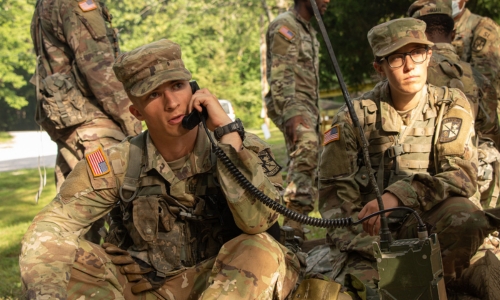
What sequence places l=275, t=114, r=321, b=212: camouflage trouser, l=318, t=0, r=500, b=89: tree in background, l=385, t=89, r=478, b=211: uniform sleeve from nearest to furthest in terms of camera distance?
1. l=385, t=89, r=478, b=211: uniform sleeve
2. l=275, t=114, r=321, b=212: camouflage trouser
3. l=318, t=0, r=500, b=89: tree in background

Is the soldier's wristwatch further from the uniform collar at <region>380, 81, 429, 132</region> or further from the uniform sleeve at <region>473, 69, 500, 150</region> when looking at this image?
the uniform sleeve at <region>473, 69, 500, 150</region>

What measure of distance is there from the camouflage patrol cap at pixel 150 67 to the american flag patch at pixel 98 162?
368 mm

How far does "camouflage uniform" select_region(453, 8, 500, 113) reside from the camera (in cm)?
684

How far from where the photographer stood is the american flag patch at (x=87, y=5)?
5289 mm

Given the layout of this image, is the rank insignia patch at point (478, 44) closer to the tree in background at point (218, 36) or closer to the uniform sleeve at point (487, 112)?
the uniform sleeve at point (487, 112)

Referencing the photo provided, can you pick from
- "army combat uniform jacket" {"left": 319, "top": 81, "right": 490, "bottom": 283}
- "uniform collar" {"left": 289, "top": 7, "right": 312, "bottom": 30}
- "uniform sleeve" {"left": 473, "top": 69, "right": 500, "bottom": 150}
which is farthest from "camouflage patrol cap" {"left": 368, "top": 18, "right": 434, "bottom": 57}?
"uniform collar" {"left": 289, "top": 7, "right": 312, "bottom": 30}

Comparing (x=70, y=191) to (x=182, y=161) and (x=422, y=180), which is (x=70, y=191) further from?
(x=422, y=180)

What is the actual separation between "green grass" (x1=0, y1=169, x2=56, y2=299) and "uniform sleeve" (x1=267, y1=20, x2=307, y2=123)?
2937mm

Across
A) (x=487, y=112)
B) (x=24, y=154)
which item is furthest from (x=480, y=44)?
(x=24, y=154)

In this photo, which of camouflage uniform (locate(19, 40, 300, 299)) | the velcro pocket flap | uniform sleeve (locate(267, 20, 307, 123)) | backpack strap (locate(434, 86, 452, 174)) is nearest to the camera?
camouflage uniform (locate(19, 40, 300, 299))

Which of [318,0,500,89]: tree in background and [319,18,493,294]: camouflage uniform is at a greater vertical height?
[319,18,493,294]: camouflage uniform

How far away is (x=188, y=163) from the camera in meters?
3.70

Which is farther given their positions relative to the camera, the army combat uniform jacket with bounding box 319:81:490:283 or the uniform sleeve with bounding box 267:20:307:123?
the uniform sleeve with bounding box 267:20:307:123

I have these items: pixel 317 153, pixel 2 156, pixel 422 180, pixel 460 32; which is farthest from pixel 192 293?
pixel 2 156
